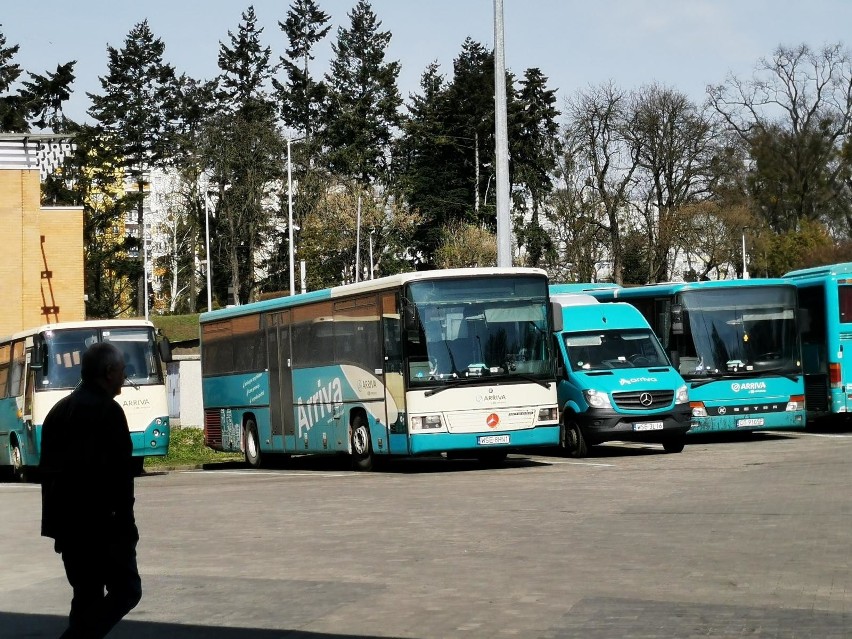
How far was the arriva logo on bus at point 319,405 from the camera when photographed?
24.0 meters

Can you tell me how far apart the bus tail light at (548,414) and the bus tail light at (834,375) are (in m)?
9.00

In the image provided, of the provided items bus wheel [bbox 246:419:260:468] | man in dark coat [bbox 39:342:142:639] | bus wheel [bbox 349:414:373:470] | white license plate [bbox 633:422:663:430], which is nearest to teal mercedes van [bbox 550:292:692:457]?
white license plate [bbox 633:422:663:430]

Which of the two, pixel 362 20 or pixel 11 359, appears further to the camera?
pixel 362 20

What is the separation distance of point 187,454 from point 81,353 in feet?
22.1

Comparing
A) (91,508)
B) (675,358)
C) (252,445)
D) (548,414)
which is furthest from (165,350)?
(91,508)

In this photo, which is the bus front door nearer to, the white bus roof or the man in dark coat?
the white bus roof

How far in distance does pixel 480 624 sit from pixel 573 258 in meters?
67.1

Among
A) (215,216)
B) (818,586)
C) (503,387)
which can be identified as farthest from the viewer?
(215,216)

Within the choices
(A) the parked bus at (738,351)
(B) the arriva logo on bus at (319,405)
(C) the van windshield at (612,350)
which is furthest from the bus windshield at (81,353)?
(A) the parked bus at (738,351)

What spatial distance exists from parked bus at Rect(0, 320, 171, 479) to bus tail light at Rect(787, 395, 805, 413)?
11.4 m

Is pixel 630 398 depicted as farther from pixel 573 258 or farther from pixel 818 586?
pixel 573 258

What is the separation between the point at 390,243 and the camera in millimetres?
96250

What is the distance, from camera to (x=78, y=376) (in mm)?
25922

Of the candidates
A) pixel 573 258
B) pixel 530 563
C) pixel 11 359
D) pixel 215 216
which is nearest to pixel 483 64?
pixel 215 216
